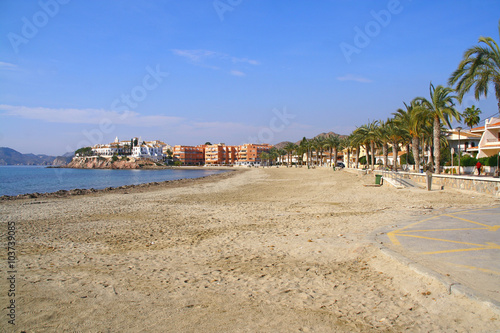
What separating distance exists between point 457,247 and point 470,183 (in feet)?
52.1

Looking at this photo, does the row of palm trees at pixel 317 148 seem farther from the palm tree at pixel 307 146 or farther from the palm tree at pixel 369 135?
the palm tree at pixel 369 135

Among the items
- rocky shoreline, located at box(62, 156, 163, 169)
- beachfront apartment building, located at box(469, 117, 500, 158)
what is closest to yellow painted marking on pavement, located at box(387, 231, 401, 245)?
beachfront apartment building, located at box(469, 117, 500, 158)

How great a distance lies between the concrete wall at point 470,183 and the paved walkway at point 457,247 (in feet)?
29.0

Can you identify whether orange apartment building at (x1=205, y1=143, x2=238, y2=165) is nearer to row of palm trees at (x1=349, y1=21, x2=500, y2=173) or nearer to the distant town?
the distant town

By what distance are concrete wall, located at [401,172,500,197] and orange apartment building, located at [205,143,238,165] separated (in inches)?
6511

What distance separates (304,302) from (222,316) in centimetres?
122

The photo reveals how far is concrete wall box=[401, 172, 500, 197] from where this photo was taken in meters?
18.0

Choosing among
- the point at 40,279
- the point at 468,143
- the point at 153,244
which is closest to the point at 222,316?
the point at 40,279

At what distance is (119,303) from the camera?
190 inches

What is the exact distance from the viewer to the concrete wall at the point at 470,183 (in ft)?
59.2

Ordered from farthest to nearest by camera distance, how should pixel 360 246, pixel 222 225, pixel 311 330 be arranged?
pixel 222 225
pixel 360 246
pixel 311 330

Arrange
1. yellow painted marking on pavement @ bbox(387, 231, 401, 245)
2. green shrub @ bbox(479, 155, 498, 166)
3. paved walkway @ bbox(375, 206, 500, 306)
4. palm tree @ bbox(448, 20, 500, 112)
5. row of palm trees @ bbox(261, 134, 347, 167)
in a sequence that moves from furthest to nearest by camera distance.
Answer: row of palm trees @ bbox(261, 134, 347, 167), green shrub @ bbox(479, 155, 498, 166), palm tree @ bbox(448, 20, 500, 112), yellow painted marking on pavement @ bbox(387, 231, 401, 245), paved walkway @ bbox(375, 206, 500, 306)

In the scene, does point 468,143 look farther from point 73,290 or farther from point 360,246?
point 73,290

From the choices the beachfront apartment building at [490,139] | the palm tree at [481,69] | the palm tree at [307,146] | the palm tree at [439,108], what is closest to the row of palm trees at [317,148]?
the palm tree at [307,146]
